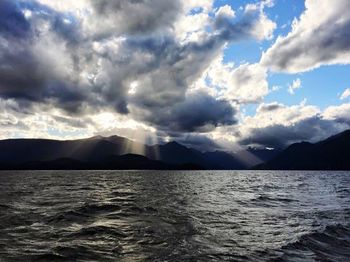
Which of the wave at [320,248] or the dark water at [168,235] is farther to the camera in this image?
the wave at [320,248]

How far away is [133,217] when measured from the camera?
31.9 m

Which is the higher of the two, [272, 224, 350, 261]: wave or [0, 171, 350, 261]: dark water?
[0, 171, 350, 261]: dark water

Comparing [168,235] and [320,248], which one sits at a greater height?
[168,235]

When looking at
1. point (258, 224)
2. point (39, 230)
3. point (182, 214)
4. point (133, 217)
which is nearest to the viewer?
point (39, 230)

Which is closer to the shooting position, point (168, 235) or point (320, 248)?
point (320, 248)

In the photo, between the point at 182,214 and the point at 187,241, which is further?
the point at 182,214

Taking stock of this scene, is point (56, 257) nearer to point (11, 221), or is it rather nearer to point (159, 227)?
point (159, 227)

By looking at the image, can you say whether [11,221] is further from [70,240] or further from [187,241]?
[187,241]

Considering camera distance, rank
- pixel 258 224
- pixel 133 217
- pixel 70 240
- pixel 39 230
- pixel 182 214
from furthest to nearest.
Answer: pixel 182 214, pixel 133 217, pixel 258 224, pixel 39 230, pixel 70 240

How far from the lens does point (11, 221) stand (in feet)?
93.0

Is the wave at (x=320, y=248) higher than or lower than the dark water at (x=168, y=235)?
lower

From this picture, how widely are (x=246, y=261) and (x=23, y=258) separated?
11076 millimetres

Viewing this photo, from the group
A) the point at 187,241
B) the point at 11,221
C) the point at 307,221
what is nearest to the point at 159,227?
the point at 187,241

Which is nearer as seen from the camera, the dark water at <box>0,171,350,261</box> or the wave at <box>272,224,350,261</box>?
the dark water at <box>0,171,350,261</box>
